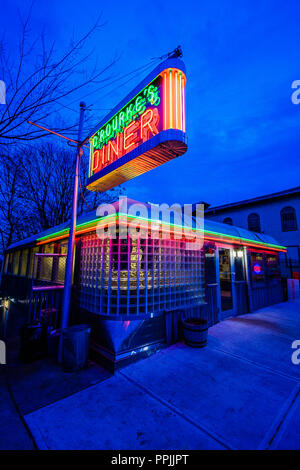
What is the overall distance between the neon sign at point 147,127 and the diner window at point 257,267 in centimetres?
770

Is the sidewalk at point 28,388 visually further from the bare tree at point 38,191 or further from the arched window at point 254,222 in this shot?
the arched window at point 254,222

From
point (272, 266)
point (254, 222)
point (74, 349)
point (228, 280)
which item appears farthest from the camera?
point (254, 222)

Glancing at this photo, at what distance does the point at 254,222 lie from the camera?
21.5 metres

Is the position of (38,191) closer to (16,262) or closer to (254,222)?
(16,262)

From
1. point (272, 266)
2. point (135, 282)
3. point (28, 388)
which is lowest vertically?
point (28, 388)

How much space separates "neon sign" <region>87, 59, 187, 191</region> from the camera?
12.4 feet

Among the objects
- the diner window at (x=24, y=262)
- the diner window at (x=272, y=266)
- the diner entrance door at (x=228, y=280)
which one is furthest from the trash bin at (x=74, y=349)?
the diner window at (x=272, y=266)

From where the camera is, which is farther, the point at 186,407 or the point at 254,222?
the point at 254,222

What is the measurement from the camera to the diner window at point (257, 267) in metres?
9.33

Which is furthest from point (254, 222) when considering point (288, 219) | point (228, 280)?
point (228, 280)

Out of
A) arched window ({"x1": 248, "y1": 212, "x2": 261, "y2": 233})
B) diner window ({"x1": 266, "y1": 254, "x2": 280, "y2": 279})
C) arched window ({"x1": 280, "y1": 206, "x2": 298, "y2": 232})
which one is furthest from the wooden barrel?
arched window ({"x1": 248, "y1": 212, "x2": 261, "y2": 233})

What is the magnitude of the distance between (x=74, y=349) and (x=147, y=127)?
4991 millimetres

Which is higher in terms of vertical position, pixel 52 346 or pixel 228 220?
pixel 228 220

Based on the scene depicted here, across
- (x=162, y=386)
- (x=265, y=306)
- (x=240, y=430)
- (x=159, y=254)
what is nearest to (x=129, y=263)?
(x=159, y=254)
